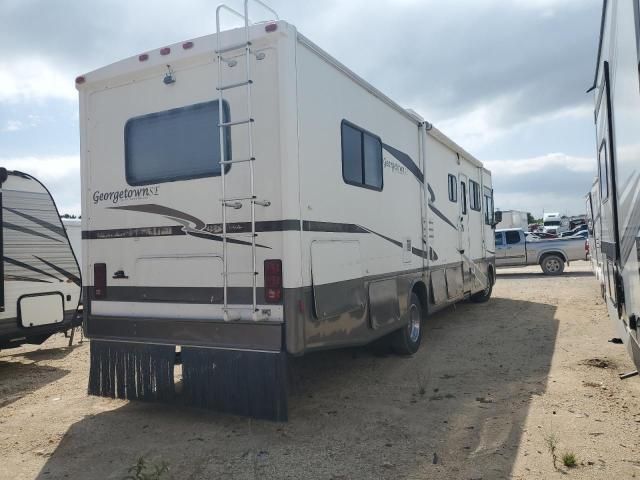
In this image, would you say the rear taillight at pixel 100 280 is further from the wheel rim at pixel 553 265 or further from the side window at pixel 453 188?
the wheel rim at pixel 553 265

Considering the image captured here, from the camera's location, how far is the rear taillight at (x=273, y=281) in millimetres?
4148

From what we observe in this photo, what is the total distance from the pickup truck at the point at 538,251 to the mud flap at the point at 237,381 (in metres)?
15.5

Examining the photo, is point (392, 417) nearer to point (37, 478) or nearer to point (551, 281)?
Answer: point (37, 478)

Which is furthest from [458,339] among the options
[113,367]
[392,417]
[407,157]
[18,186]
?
[18,186]

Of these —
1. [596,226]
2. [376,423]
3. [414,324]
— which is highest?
[596,226]

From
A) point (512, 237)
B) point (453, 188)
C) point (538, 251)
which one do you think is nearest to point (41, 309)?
point (453, 188)

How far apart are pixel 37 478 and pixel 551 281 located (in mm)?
15042

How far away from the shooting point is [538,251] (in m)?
18.0

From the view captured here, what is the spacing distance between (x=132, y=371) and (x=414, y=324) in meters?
3.60

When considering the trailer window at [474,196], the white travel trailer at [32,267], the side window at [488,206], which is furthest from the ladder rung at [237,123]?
the side window at [488,206]

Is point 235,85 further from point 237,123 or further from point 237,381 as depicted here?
point 237,381

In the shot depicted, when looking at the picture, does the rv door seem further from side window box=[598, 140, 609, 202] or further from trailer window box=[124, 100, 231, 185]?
trailer window box=[124, 100, 231, 185]

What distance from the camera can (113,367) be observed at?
4.90 m

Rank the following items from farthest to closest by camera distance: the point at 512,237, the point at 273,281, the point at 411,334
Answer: the point at 512,237 → the point at 411,334 → the point at 273,281
